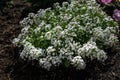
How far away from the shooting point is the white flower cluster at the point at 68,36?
17.1 ft

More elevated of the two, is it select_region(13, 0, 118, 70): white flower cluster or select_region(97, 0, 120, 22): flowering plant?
select_region(13, 0, 118, 70): white flower cluster

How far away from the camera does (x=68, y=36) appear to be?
17.9 ft

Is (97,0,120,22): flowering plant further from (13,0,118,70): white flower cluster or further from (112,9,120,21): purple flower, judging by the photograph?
(13,0,118,70): white flower cluster

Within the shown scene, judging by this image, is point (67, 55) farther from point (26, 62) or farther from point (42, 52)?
point (26, 62)

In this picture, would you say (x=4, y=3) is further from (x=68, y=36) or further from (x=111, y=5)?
(x=68, y=36)

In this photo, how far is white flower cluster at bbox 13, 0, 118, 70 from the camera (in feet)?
17.1

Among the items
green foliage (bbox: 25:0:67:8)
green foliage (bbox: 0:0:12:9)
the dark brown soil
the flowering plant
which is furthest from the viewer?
green foliage (bbox: 0:0:12:9)

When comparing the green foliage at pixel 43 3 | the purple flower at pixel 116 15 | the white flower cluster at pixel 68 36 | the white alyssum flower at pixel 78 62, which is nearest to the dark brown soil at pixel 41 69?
the white flower cluster at pixel 68 36

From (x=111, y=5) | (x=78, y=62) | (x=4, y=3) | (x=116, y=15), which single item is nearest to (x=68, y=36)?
(x=78, y=62)

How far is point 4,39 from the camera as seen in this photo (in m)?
6.44

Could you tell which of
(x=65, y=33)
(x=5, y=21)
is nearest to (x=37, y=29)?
(x=65, y=33)

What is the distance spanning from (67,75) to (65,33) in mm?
561

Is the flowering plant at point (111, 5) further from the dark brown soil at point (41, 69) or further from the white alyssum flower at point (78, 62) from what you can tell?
the white alyssum flower at point (78, 62)

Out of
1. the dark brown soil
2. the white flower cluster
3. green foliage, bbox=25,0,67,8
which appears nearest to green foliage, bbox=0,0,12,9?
green foliage, bbox=25,0,67,8
